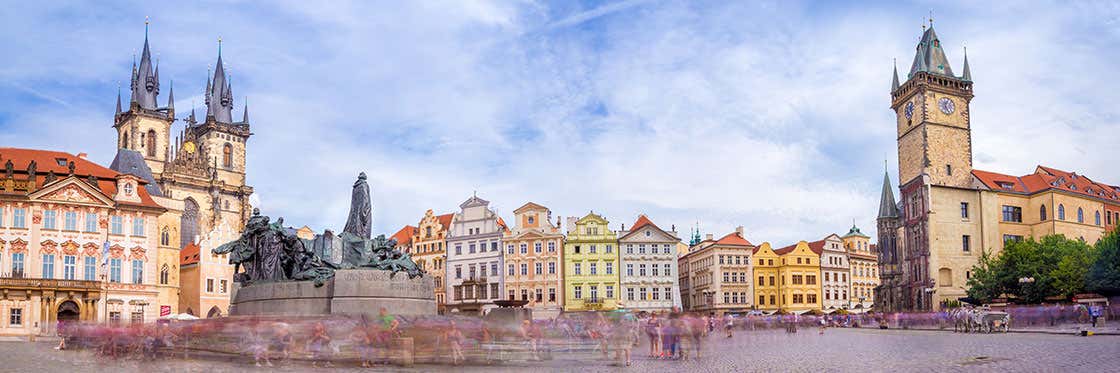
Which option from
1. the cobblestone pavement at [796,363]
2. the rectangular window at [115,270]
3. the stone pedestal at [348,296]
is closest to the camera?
the cobblestone pavement at [796,363]

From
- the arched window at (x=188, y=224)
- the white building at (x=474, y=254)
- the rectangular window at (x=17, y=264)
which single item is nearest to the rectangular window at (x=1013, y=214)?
the white building at (x=474, y=254)

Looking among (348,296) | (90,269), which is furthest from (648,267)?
(348,296)

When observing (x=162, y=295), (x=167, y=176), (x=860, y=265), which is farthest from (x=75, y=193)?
(x=860, y=265)

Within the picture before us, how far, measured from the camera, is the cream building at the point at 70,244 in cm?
4994

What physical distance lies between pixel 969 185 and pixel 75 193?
2391 inches

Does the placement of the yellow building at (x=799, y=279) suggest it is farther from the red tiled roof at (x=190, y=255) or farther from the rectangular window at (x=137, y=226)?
the rectangular window at (x=137, y=226)

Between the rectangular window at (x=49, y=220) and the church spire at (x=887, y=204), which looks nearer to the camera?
the rectangular window at (x=49, y=220)

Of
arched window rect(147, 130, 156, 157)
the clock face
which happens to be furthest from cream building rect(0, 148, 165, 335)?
the clock face

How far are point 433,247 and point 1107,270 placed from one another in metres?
50.2

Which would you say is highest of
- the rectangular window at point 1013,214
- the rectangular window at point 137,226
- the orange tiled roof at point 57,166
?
the orange tiled roof at point 57,166

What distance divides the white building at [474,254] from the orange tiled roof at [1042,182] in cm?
3707

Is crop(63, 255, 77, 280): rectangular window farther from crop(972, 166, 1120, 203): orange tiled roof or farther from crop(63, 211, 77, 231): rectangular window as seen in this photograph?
crop(972, 166, 1120, 203): orange tiled roof

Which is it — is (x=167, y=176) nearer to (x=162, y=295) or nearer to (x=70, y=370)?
(x=162, y=295)

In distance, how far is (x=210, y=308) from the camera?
67125 millimetres
